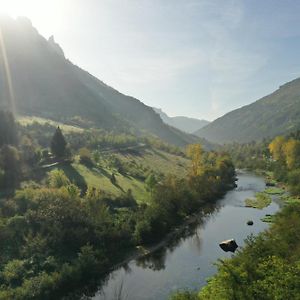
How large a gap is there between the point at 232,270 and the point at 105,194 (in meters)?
66.0

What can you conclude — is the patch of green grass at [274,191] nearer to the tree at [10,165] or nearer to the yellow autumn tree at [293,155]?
the yellow autumn tree at [293,155]

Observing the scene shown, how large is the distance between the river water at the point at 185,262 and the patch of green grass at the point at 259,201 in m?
5.77

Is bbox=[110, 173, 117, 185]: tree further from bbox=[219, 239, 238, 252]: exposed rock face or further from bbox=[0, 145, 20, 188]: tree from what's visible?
bbox=[219, 239, 238, 252]: exposed rock face

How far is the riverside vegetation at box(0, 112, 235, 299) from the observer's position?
63562 millimetres

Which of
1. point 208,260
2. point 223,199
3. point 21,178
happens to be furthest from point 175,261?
point 223,199

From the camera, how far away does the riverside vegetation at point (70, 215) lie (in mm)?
63562

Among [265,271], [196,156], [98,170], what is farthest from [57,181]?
[265,271]

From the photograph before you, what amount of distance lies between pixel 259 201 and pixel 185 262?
205ft

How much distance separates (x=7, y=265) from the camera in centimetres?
6406

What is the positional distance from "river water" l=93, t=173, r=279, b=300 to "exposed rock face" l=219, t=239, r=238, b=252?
110 cm

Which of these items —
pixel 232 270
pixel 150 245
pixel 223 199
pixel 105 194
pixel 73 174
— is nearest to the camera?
pixel 232 270

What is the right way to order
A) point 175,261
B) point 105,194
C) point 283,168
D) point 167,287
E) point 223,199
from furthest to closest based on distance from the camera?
point 283,168, point 223,199, point 105,194, point 175,261, point 167,287

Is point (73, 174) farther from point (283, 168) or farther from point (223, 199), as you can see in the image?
point (283, 168)

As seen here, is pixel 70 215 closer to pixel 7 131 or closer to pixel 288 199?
pixel 7 131
